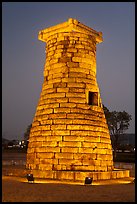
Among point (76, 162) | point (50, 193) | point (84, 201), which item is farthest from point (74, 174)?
point (84, 201)

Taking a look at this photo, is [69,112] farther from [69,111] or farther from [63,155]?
[63,155]

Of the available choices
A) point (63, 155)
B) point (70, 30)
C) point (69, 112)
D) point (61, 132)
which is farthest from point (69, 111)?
point (70, 30)

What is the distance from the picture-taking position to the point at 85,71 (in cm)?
1677

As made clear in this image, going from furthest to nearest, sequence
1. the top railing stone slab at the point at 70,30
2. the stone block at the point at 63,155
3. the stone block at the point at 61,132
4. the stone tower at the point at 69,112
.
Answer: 1. the top railing stone slab at the point at 70,30
2. the stone block at the point at 61,132
3. the stone tower at the point at 69,112
4. the stone block at the point at 63,155

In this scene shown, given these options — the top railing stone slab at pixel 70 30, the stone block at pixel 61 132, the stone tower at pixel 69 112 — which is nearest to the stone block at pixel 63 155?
the stone tower at pixel 69 112

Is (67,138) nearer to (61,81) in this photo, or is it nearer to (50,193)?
(61,81)

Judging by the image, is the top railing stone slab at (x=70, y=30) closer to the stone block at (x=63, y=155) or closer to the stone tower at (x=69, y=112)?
the stone tower at (x=69, y=112)

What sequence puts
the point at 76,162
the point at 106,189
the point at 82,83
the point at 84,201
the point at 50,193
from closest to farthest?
the point at 84,201, the point at 50,193, the point at 106,189, the point at 76,162, the point at 82,83

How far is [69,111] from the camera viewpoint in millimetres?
16016

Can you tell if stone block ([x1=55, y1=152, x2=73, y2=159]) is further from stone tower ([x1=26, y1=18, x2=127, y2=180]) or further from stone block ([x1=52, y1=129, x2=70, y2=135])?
stone block ([x1=52, y1=129, x2=70, y2=135])

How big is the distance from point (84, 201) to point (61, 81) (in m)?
8.47

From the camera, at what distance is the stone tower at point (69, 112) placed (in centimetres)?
1552

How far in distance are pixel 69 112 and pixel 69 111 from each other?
0.05 meters

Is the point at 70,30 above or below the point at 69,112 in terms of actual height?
above
